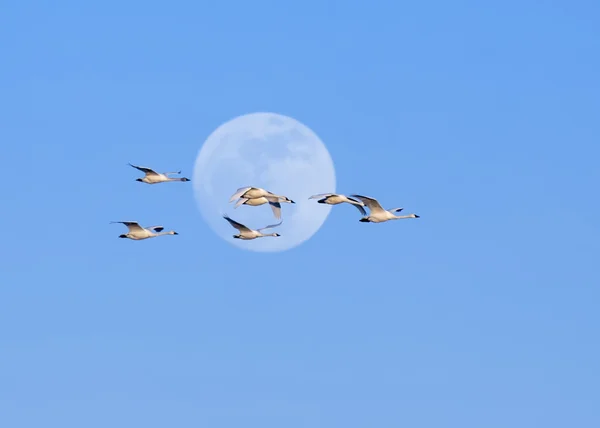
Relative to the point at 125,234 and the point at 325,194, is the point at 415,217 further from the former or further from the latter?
the point at 125,234

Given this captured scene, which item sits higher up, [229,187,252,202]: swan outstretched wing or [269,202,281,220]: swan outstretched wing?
[269,202,281,220]: swan outstretched wing

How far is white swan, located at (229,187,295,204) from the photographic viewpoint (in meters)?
150

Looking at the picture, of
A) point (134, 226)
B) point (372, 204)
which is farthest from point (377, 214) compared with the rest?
point (134, 226)

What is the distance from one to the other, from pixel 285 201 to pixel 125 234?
915 centimetres

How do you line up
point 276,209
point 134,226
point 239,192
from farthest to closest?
point 276,209 → point 134,226 → point 239,192

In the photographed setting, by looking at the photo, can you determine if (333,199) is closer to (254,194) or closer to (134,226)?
(254,194)

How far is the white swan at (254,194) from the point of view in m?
150

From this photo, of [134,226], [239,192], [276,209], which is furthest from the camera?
[276,209]

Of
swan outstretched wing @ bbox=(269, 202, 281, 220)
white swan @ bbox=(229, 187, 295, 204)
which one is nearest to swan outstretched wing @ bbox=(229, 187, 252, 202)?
white swan @ bbox=(229, 187, 295, 204)

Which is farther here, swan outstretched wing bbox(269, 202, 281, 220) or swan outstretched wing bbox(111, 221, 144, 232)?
swan outstretched wing bbox(269, 202, 281, 220)

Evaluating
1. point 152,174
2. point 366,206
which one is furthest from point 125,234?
point 366,206

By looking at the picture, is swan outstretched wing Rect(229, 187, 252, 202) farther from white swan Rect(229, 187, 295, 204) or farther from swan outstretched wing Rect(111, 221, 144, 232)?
swan outstretched wing Rect(111, 221, 144, 232)

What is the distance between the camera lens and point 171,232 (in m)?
162

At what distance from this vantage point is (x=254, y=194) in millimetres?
152125
